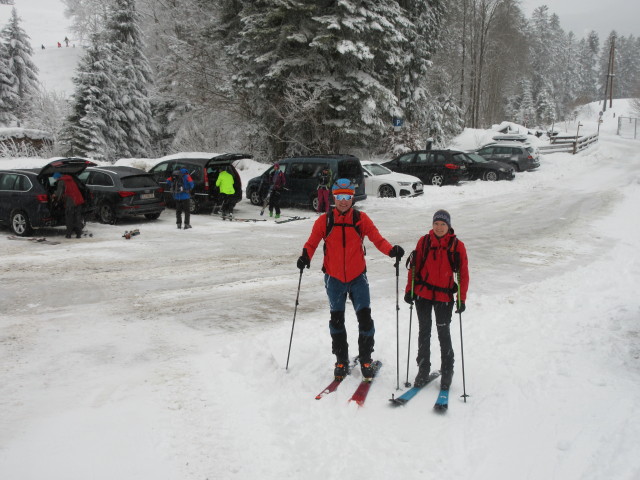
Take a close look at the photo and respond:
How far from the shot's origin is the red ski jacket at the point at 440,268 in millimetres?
4695

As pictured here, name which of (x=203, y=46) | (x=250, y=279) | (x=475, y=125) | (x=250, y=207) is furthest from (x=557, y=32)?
(x=250, y=279)

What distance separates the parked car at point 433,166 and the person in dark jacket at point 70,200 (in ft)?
47.0

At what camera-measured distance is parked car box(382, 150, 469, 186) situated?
863 inches

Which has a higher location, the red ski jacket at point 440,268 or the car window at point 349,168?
the car window at point 349,168

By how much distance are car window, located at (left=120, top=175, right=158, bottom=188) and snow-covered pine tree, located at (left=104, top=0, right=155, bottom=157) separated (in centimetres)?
2261

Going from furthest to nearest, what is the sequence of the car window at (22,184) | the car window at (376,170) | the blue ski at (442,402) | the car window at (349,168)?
the car window at (376,170), the car window at (349,168), the car window at (22,184), the blue ski at (442,402)

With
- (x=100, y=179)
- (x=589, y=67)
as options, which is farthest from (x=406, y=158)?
(x=589, y=67)

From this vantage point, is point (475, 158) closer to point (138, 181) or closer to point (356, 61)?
point (356, 61)

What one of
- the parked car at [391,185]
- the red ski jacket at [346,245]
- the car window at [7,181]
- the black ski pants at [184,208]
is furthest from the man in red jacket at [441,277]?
the parked car at [391,185]

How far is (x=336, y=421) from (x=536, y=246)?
882cm

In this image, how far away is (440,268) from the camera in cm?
474

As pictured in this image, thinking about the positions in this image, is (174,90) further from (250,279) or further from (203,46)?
→ (250,279)

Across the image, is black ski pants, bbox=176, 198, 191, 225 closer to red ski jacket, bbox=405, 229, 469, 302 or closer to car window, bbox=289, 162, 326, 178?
car window, bbox=289, 162, 326, 178

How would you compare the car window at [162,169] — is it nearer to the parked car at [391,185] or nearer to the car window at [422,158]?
the parked car at [391,185]
